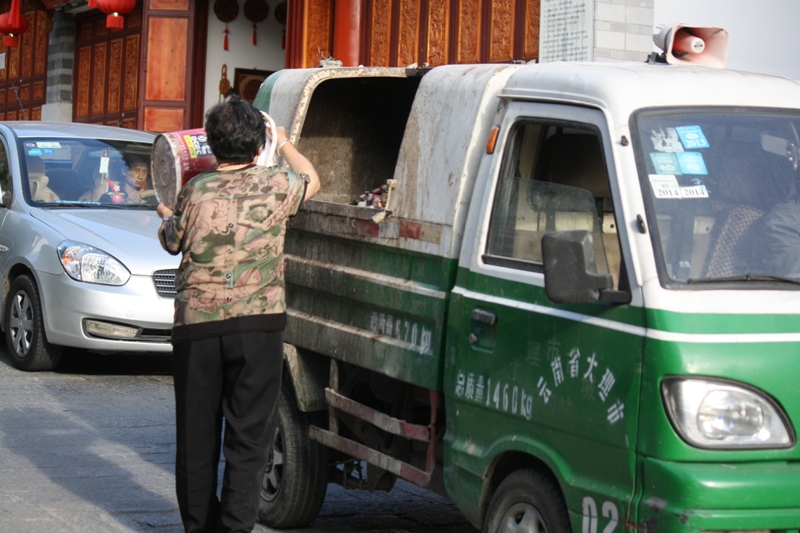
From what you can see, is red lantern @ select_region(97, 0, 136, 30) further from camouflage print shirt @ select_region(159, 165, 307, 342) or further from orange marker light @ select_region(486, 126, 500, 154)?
orange marker light @ select_region(486, 126, 500, 154)

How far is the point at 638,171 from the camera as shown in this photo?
3.65 meters

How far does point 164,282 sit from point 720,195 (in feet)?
19.4

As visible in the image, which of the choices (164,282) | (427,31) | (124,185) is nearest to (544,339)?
(164,282)

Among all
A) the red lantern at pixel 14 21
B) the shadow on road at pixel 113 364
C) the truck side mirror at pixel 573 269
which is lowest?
the shadow on road at pixel 113 364

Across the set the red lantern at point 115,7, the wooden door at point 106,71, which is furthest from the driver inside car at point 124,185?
the wooden door at point 106,71

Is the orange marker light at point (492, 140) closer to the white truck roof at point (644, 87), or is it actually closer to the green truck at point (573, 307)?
the green truck at point (573, 307)

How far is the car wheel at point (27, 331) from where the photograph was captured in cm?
910

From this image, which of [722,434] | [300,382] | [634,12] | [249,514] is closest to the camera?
[722,434]

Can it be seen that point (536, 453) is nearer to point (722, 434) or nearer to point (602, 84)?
point (722, 434)

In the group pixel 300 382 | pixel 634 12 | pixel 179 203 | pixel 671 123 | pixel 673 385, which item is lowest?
pixel 300 382

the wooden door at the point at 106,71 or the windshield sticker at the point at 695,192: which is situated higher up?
the wooden door at the point at 106,71

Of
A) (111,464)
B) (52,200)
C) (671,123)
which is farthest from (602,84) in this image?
(52,200)

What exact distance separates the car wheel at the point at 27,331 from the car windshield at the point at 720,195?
6.46 metres

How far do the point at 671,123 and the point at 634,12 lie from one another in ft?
24.7
